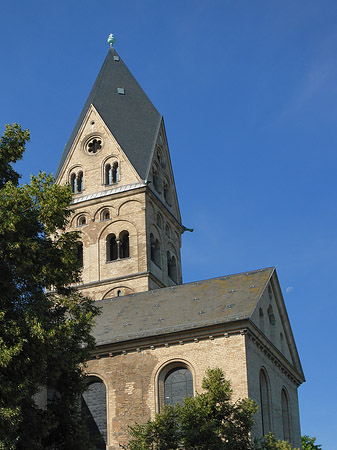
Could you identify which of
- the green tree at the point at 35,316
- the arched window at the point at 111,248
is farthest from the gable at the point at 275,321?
the arched window at the point at 111,248

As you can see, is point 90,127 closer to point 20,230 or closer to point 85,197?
point 85,197

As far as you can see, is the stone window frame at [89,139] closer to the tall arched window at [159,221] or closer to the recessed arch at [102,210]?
the recessed arch at [102,210]

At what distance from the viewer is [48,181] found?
19969 mm

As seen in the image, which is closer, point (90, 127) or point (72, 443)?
point (72, 443)

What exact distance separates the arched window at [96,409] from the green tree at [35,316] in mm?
9208

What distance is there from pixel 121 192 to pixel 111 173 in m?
2.31

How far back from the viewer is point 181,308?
3102cm

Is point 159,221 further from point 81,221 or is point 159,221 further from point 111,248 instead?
point 81,221

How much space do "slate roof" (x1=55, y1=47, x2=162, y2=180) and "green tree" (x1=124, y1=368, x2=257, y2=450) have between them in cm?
2662

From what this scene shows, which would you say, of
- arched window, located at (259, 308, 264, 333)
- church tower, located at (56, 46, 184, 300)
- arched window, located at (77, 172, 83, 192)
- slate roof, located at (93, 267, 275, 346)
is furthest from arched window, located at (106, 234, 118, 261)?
arched window, located at (259, 308, 264, 333)

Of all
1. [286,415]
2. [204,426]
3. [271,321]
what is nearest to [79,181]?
[271,321]

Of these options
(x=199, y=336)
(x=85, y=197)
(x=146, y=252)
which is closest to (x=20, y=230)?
(x=199, y=336)

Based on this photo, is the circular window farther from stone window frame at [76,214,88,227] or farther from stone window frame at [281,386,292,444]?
stone window frame at [281,386,292,444]

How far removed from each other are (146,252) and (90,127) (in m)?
11.5
